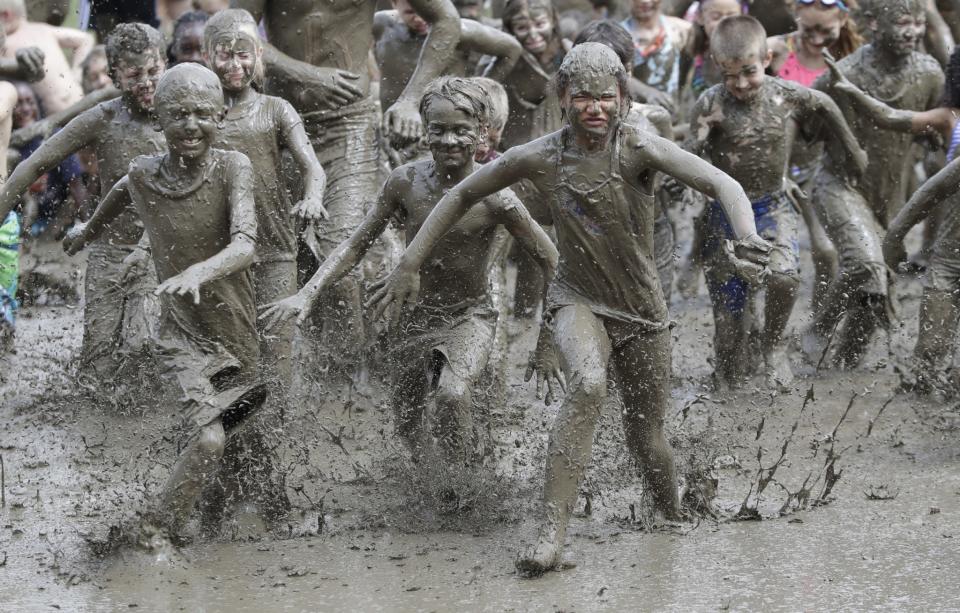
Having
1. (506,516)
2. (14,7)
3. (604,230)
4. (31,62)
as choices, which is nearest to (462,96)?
(604,230)

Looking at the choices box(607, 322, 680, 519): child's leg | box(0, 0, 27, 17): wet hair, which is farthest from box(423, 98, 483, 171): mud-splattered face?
box(0, 0, 27, 17): wet hair

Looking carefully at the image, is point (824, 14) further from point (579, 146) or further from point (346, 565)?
point (346, 565)

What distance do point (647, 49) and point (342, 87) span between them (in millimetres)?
3389

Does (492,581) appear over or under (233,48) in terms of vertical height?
under

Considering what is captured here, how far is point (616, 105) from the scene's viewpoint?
18.4 feet

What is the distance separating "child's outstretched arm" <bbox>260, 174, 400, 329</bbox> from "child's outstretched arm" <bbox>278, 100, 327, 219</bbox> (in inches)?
13.4

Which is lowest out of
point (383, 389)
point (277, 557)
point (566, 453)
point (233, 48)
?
point (383, 389)

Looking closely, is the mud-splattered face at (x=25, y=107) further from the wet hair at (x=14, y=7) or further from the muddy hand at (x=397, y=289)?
the muddy hand at (x=397, y=289)

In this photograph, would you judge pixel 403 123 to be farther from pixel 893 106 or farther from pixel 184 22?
pixel 893 106

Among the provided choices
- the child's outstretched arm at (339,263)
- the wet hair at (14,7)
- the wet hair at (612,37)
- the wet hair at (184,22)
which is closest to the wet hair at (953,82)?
the wet hair at (612,37)

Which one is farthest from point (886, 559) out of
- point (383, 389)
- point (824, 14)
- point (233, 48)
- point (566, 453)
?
point (824, 14)

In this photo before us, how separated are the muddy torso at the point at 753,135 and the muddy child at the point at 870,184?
568mm

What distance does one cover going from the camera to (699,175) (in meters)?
→ 5.47

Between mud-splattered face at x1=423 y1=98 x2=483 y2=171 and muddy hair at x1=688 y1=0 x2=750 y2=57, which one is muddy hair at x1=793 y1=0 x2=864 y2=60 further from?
mud-splattered face at x1=423 y1=98 x2=483 y2=171
